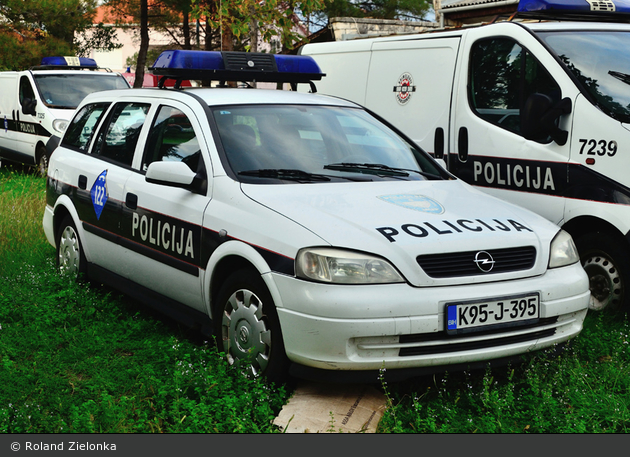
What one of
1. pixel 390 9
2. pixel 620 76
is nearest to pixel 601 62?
pixel 620 76

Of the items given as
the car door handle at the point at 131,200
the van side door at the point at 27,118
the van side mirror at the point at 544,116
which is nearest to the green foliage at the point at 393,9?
the van side door at the point at 27,118

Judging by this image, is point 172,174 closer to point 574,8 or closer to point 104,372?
point 104,372

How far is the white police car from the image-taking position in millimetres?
3725

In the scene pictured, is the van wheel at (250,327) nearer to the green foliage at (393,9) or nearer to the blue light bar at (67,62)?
the blue light bar at (67,62)

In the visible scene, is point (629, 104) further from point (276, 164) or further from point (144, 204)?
point (144, 204)

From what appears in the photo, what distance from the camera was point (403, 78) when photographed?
7188 mm

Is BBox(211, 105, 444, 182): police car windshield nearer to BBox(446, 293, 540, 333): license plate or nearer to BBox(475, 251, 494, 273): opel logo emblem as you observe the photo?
BBox(475, 251, 494, 273): opel logo emblem

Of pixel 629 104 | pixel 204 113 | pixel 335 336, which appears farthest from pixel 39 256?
pixel 629 104

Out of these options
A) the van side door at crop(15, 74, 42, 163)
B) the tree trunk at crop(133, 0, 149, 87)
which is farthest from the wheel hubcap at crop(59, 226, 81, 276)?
the tree trunk at crop(133, 0, 149, 87)

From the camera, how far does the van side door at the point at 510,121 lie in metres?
5.64

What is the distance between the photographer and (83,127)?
6379mm

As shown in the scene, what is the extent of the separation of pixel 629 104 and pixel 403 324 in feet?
8.84

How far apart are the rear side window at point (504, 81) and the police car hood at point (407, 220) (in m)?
1.57

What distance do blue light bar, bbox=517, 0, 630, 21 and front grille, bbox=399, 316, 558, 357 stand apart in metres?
3.32
